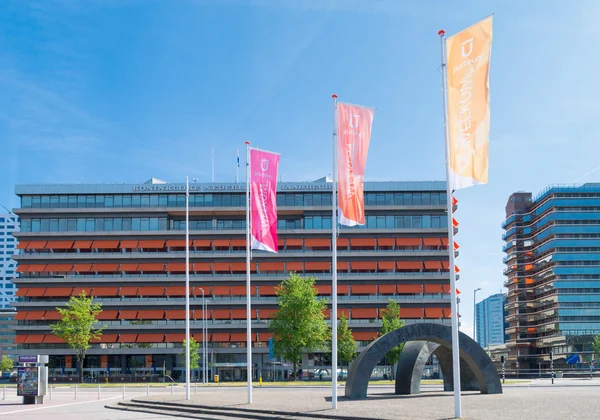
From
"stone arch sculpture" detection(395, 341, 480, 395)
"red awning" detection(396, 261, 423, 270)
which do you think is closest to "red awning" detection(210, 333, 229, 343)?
"red awning" detection(396, 261, 423, 270)

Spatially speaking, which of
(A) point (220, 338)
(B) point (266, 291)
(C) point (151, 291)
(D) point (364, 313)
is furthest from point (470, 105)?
(C) point (151, 291)

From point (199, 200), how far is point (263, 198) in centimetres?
8182

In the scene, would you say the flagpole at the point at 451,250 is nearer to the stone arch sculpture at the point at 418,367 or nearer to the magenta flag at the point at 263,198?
the magenta flag at the point at 263,198

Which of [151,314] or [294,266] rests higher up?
[294,266]

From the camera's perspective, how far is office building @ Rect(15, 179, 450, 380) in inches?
4422

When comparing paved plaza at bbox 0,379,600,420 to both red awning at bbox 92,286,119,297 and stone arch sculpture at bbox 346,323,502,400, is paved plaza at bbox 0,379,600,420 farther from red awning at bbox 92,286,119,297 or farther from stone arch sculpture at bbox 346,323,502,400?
red awning at bbox 92,286,119,297

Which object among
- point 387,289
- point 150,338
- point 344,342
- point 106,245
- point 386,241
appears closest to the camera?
point 344,342

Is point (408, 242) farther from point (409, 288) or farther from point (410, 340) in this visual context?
point (410, 340)

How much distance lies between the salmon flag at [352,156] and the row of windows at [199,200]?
8333 centimetres

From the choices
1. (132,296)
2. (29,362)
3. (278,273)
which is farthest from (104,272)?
(29,362)

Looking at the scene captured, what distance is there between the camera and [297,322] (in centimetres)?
9025

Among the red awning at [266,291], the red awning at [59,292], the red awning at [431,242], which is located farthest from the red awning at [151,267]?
the red awning at [431,242]

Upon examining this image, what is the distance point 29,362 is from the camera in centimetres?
4456

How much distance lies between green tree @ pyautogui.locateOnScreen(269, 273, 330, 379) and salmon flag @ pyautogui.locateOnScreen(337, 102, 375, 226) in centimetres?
5939
